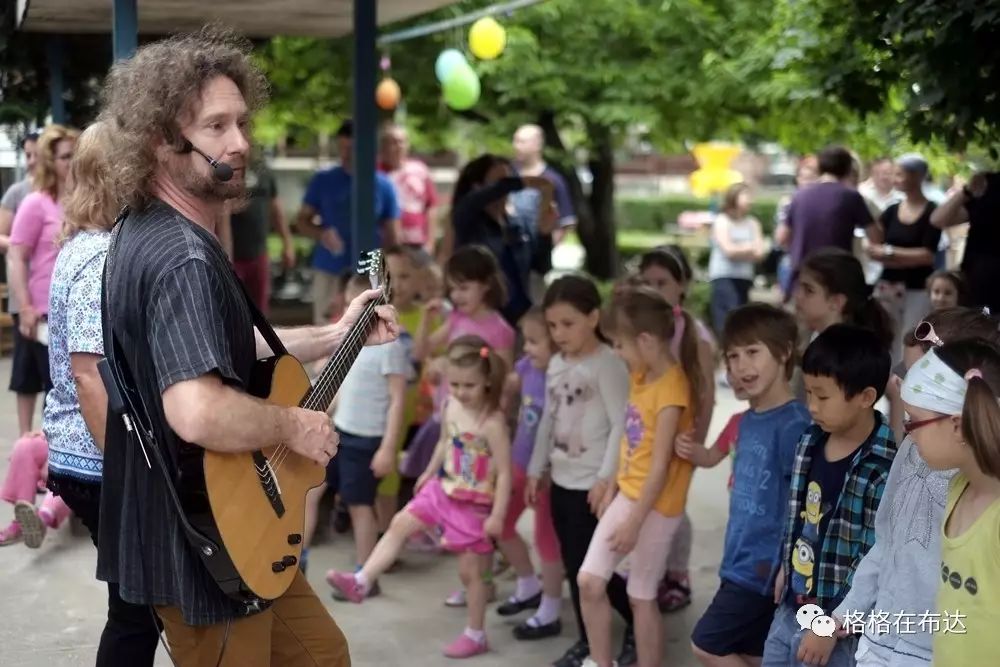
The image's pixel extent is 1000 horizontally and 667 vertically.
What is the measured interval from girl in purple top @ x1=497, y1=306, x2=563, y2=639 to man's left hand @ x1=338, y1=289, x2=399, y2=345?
185 centimetres

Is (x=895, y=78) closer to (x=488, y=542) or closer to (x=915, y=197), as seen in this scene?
(x=915, y=197)

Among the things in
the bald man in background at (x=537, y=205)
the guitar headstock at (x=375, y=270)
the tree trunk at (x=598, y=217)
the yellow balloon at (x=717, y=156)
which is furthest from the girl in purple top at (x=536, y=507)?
the yellow balloon at (x=717, y=156)

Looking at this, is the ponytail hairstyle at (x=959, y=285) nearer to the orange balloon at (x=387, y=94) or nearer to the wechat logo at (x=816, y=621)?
the wechat logo at (x=816, y=621)

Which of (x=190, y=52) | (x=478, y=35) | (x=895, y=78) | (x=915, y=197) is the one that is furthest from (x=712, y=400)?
(x=478, y=35)

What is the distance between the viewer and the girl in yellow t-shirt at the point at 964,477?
296 centimetres

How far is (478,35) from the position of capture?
11508mm

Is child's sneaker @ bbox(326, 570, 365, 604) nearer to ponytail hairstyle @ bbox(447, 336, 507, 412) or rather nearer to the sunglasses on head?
ponytail hairstyle @ bbox(447, 336, 507, 412)

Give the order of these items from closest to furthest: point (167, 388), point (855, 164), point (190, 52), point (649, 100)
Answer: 1. point (167, 388)
2. point (190, 52)
3. point (855, 164)
4. point (649, 100)

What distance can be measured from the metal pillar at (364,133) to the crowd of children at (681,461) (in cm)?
38

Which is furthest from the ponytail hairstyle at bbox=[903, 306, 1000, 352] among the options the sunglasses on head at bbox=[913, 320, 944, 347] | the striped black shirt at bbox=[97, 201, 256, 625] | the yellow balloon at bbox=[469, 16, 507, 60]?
the yellow balloon at bbox=[469, 16, 507, 60]

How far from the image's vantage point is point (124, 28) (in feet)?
18.9

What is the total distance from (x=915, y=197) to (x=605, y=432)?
4.15 m

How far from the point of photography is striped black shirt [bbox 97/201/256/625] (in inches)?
115

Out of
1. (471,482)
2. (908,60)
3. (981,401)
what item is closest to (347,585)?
(471,482)
